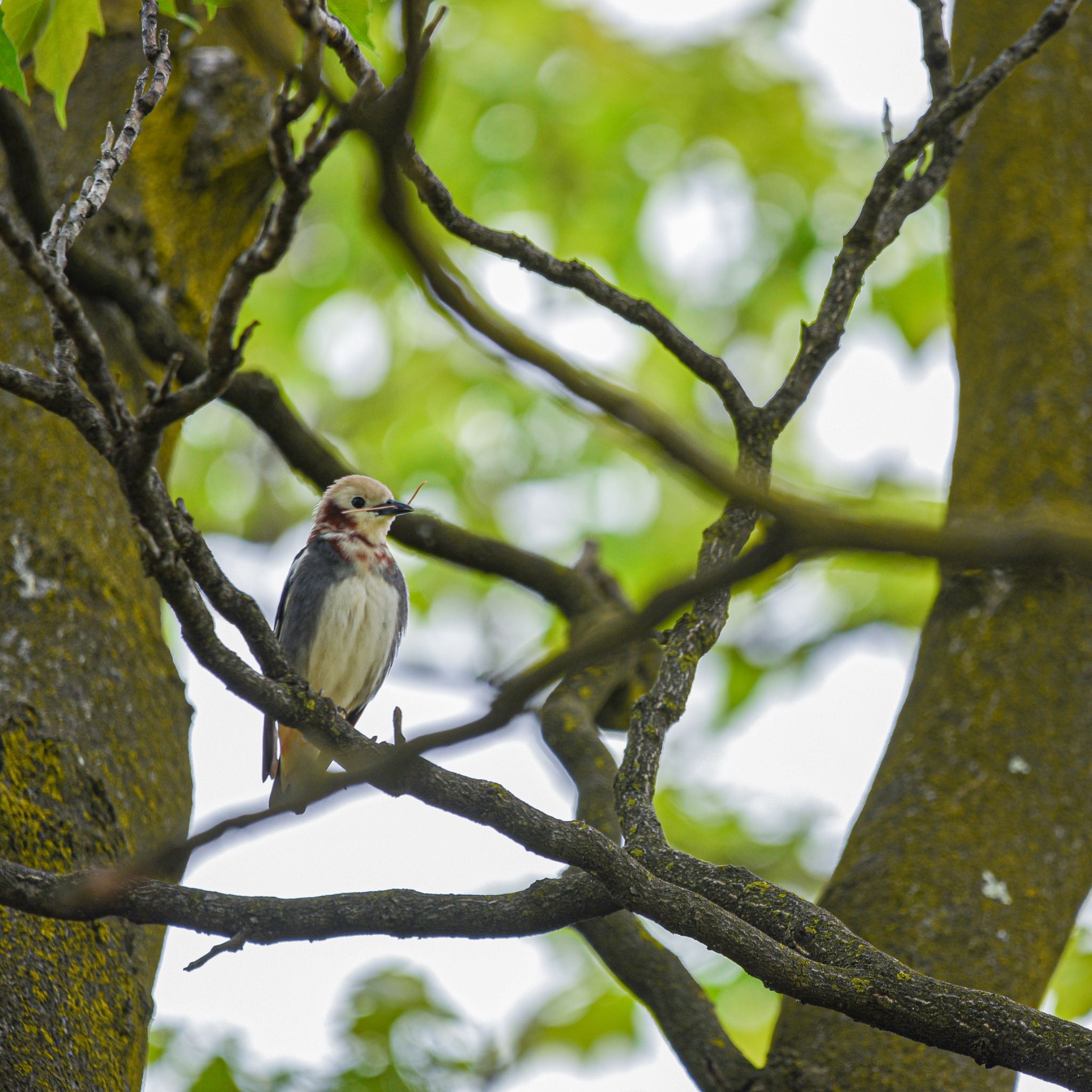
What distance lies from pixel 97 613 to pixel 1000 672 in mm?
2491

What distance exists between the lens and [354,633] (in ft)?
17.1

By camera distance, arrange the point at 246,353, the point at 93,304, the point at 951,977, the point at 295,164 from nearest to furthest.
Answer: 1. the point at 295,164
2. the point at 951,977
3. the point at 93,304
4. the point at 246,353

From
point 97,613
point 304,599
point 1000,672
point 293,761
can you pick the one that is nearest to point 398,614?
point 304,599

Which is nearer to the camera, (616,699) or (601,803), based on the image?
(601,803)

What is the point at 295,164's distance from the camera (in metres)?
1.65

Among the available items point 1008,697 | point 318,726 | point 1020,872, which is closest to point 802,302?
point 1008,697

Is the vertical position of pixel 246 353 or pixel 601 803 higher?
pixel 246 353

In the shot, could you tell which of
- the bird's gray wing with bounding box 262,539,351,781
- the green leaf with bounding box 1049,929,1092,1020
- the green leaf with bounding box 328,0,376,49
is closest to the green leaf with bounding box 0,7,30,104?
the green leaf with bounding box 328,0,376,49

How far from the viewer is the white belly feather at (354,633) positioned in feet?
16.9

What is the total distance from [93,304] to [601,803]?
210cm

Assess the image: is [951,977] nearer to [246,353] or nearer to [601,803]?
[601,803]

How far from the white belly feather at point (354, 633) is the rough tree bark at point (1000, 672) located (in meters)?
2.36

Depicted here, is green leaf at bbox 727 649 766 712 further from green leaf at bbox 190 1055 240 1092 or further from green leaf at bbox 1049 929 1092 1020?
green leaf at bbox 190 1055 240 1092

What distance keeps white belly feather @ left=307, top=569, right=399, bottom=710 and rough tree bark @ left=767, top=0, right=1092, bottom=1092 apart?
236cm
